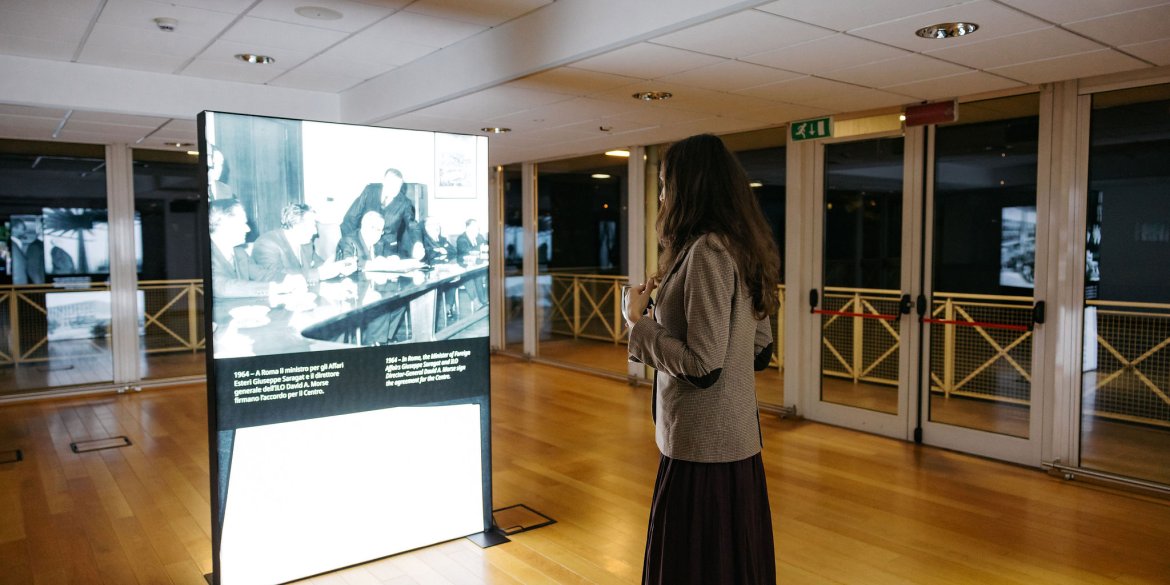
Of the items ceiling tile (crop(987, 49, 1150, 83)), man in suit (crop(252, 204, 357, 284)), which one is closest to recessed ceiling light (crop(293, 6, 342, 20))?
man in suit (crop(252, 204, 357, 284))

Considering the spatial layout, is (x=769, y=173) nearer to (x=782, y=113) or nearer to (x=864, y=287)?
(x=782, y=113)

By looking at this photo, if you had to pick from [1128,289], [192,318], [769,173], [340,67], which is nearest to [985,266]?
[1128,289]

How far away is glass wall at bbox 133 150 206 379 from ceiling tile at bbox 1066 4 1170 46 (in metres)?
8.33

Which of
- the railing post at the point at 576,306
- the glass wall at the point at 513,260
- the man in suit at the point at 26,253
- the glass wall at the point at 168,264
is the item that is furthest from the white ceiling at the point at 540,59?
the railing post at the point at 576,306

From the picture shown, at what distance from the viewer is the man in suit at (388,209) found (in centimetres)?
328

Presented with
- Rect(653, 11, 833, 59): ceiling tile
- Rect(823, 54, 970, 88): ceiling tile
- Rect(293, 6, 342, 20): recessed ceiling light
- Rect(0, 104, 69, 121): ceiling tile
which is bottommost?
Rect(823, 54, 970, 88): ceiling tile

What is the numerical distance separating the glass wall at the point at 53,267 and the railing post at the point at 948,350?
314 inches

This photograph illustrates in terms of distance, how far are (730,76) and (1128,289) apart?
2.75 meters

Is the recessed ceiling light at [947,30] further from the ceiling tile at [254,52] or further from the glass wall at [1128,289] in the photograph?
the ceiling tile at [254,52]

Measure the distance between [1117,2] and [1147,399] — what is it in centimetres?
261

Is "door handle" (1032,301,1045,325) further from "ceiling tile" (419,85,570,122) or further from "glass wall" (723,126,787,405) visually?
"ceiling tile" (419,85,570,122)

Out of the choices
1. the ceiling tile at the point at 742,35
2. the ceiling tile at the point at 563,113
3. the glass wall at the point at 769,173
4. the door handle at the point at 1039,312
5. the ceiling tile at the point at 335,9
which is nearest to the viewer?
the ceiling tile at the point at 742,35

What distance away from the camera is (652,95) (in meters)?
5.07

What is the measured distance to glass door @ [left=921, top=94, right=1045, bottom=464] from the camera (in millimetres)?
5043
